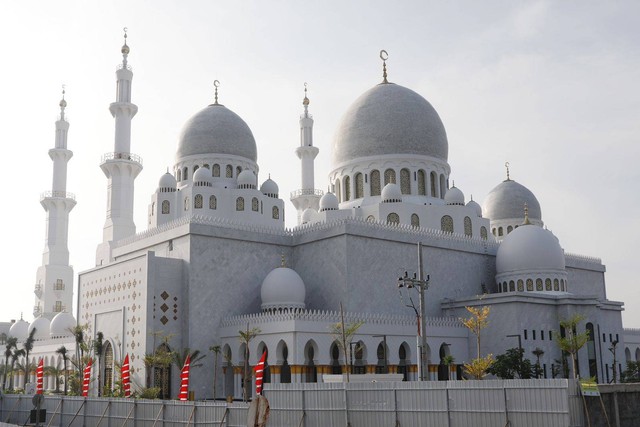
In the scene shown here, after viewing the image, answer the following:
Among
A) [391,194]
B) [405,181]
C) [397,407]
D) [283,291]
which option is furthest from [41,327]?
[397,407]

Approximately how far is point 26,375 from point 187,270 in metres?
21.8

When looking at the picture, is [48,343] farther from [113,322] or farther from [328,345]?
[328,345]

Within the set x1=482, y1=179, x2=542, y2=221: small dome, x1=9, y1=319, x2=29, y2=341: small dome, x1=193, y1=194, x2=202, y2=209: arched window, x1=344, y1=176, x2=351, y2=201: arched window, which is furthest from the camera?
x1=9, y1=319, x2=29, y2=341: small dome

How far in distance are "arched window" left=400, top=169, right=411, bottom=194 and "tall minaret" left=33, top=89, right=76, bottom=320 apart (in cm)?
2775

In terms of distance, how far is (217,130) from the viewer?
4744 centimetres

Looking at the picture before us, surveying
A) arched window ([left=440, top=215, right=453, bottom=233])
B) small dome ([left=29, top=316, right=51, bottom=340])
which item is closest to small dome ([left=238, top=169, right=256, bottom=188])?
arched window ([left=440, top=215, right=453, bottom=233])

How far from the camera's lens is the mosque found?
3559 centimetres

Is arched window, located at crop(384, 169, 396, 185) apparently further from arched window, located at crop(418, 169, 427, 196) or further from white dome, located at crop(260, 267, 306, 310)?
white dome, located at crop(260, 267, 306, 310)

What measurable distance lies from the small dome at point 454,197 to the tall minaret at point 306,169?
1170 centimetres

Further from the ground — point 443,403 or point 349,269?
point 349,269

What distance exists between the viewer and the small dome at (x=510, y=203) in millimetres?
55688

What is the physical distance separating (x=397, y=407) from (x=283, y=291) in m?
21.3

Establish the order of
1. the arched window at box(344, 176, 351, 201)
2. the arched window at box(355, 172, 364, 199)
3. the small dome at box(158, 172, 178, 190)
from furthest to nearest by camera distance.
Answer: the arched window at box(344, 176, 351, 201)
the arched window at box(355, 172, 364, 199)
the small dome at box(158, 172, 178, 190)

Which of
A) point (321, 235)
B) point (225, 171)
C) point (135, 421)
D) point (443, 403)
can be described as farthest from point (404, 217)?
point (443, 403)
